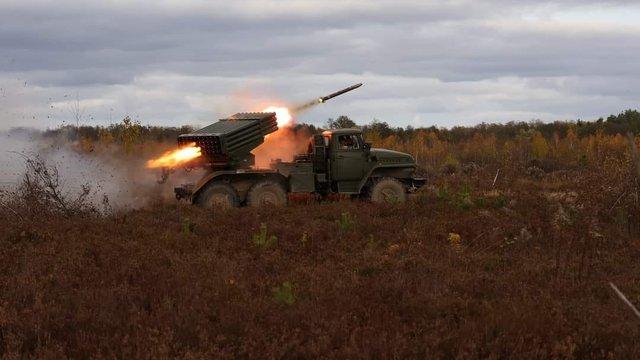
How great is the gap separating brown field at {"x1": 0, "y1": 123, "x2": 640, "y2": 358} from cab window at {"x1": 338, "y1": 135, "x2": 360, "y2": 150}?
2387 millimetres

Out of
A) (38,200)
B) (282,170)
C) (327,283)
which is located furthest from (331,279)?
(282,170)

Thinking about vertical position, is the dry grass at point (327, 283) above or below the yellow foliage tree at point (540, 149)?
below

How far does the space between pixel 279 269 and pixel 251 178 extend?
321 inches

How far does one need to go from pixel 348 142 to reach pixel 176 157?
4889 mm

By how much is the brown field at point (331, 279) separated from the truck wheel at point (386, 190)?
1.78m

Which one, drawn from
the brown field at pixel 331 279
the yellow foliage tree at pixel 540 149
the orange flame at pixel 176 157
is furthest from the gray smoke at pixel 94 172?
the yellow foliage tree at pixel 540 149

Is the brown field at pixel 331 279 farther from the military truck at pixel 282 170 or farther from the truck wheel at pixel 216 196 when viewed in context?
the military truck at pixel 282 170

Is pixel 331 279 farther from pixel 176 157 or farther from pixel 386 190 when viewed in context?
pixel 176 157

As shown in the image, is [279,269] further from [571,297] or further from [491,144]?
[491,144]

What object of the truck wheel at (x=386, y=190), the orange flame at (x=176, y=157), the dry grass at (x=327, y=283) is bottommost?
the dry grass at (x=327, y=283)

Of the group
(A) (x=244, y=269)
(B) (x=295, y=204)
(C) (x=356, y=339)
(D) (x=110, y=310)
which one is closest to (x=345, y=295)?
(C) (x=356, y=339)

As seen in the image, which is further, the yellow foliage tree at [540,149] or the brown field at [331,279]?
the yellow foliage tree at [540,149]

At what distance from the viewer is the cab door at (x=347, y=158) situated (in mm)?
19812

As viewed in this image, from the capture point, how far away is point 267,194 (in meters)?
19.0
